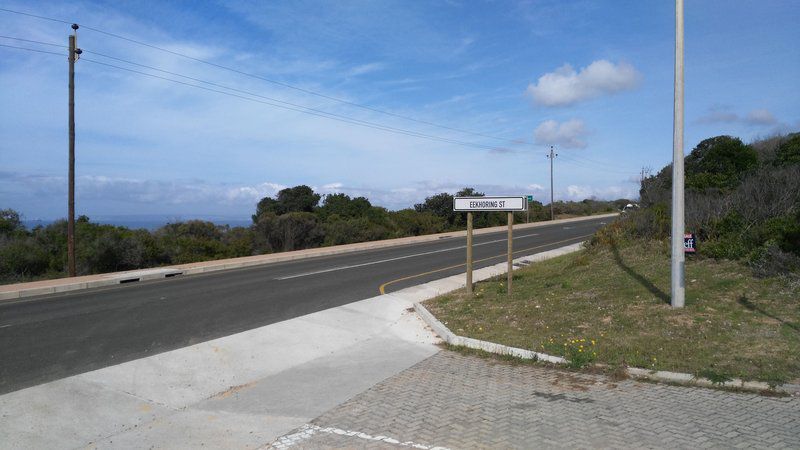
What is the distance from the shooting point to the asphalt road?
792cm

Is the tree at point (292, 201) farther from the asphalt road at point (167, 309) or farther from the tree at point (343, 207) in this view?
the asphalt road at point (167, 309)

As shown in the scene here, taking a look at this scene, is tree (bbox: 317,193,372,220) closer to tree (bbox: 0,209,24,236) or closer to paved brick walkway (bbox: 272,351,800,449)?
tree (bbox: 0,209,24,236)

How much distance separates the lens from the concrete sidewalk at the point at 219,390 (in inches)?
209

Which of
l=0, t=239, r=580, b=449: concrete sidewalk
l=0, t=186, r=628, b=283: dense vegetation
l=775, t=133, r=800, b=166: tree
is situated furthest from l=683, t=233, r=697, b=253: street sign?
l=0, t=186, r=628, b=283: dense vegetation

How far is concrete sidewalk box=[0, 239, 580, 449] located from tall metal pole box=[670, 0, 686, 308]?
3729mm

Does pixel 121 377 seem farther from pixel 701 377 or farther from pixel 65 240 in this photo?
pixel 65 240

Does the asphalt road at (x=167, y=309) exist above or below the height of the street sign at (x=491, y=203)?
below

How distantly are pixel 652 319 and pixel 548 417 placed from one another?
3669mm

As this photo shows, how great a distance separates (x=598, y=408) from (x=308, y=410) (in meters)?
2.85

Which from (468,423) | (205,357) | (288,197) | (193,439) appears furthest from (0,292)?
(288,197)

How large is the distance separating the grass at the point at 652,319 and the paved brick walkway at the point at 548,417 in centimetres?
69

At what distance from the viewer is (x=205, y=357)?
25.7 ft

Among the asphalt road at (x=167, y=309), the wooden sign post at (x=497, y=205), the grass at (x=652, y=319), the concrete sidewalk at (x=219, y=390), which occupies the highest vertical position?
the wooden sign post at (x=497, y=205)

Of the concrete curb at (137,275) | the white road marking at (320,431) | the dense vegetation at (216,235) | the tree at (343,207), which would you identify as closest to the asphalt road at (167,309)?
the concrete curb at (137,275)
